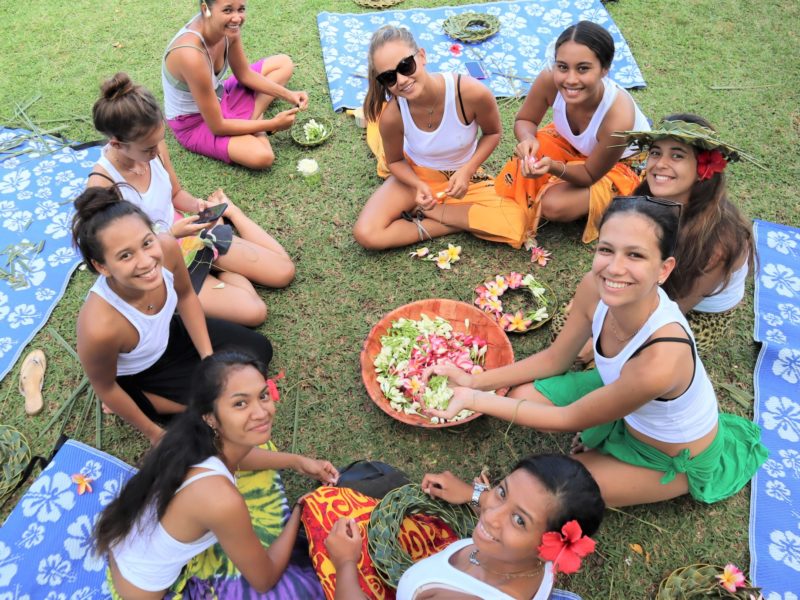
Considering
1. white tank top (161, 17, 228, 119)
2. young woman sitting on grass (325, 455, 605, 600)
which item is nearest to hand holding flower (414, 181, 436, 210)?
white tank top (161, 17, 228, 119)

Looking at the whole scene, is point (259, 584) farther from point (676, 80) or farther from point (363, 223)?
point (676, 80)

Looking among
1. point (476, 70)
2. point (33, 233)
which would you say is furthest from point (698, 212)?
point (33, 233)

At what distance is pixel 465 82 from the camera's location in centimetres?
400

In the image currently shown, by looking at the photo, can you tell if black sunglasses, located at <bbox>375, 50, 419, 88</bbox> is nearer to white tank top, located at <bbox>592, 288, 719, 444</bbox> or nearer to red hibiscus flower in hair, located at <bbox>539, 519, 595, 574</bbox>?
white tank top, located at <bbox>592, 288, 719, 444</bbox>

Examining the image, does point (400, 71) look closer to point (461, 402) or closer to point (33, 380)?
point (461, 402)

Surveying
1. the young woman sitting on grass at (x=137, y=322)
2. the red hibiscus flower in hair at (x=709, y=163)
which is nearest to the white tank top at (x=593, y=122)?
the red hibiscus flower in hair at (x=709, y=163)

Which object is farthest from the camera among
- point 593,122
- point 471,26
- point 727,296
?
point 471,26

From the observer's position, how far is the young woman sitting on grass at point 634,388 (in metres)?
2.50

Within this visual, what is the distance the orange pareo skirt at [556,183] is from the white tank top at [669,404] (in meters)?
1.63

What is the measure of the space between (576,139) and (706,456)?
7.62ft

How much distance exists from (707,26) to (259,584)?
6.66m

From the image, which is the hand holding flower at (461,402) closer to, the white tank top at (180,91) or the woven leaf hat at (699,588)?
the woven leaf hat at (699,588)

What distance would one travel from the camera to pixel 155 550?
2.36m

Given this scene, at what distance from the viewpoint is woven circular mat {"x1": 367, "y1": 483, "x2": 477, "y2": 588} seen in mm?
2457
